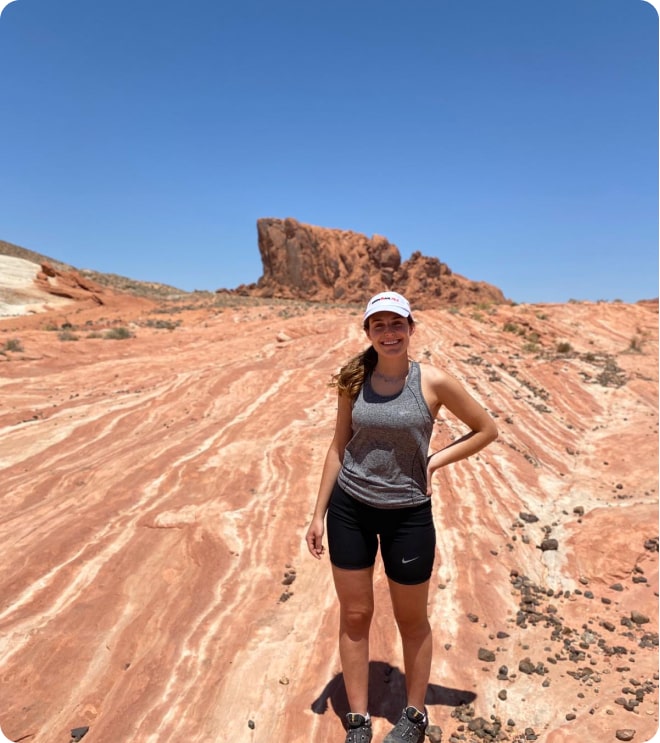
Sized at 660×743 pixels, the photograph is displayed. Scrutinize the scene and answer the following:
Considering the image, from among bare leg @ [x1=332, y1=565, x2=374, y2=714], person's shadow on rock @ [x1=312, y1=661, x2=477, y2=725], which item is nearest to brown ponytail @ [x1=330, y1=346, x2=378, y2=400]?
bare leg @ [x1=332, y1=565, x2=374, y2=714]

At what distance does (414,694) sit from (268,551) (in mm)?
2071

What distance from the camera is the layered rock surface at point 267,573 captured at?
119 inches

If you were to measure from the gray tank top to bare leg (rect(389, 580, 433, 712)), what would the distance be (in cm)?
45

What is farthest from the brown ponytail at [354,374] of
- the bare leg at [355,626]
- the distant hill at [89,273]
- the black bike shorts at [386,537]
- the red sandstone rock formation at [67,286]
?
the distant hill at [89,273]

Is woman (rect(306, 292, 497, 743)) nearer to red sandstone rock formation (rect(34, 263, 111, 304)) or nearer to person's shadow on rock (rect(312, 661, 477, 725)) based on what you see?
person's shadow on rock (rect(312, 661, 477, 725))

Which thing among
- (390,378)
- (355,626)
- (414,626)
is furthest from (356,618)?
(390,378)

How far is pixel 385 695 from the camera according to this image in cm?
303

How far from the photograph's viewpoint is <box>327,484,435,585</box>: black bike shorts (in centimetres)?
250

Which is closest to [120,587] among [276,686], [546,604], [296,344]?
[276,686]

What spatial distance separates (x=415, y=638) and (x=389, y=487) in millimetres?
829

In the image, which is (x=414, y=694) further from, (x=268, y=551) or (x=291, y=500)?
(x=291, y=500)

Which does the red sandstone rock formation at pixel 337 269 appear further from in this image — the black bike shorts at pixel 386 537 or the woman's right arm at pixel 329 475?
the black bike shorts at pixel 386 537

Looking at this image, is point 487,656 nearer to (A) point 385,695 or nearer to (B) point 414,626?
(A) point 385,695

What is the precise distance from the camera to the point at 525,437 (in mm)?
8234
